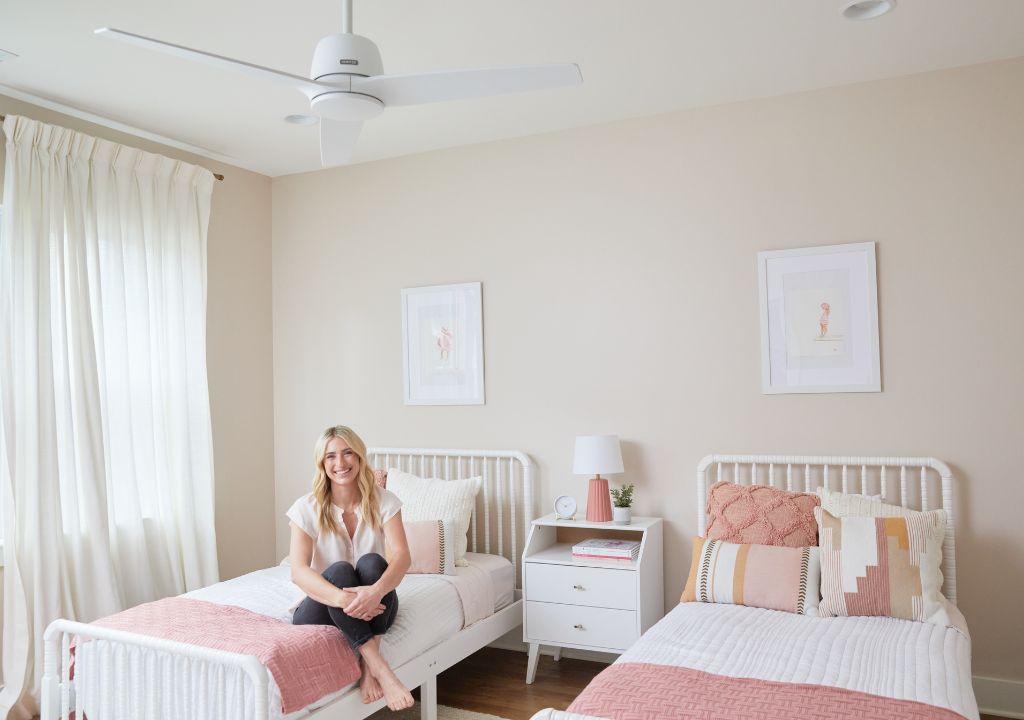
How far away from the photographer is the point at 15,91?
3523 millimetres

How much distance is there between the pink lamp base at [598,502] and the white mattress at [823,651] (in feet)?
2.61

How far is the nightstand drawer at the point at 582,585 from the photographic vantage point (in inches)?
141

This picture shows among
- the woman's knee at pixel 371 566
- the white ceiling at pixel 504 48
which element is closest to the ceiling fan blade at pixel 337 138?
the white ceiling at pixel 504 48

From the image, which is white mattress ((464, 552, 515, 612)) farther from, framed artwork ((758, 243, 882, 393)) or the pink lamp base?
framed artwork ((758, 243, 882, 393))

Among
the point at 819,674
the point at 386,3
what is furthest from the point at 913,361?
the point at 386,3

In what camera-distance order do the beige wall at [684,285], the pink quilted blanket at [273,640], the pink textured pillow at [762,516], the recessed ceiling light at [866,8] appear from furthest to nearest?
→ the beige wall at [684,285] < the pink textured pillow at [762,516] < the recessed ceiling light at [866,8] < the pink quilted blanket at [273,640]

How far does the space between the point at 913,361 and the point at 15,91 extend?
391cm

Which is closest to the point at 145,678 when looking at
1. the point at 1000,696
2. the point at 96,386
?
the point at 96,386

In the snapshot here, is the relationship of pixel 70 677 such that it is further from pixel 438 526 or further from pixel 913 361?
pixel 913 361

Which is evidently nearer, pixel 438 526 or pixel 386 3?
pixel 386 3

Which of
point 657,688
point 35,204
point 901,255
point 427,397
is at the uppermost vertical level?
point 35,204

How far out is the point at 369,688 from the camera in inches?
112

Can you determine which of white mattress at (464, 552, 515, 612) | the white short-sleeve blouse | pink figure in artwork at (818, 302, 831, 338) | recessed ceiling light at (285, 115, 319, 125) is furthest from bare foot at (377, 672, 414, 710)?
recessed ceiling light at (285, 115, 319, 125)

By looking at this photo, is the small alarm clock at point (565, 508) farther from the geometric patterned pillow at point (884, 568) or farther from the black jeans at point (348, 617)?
the geometric patterned pillow at point (884, 568)
